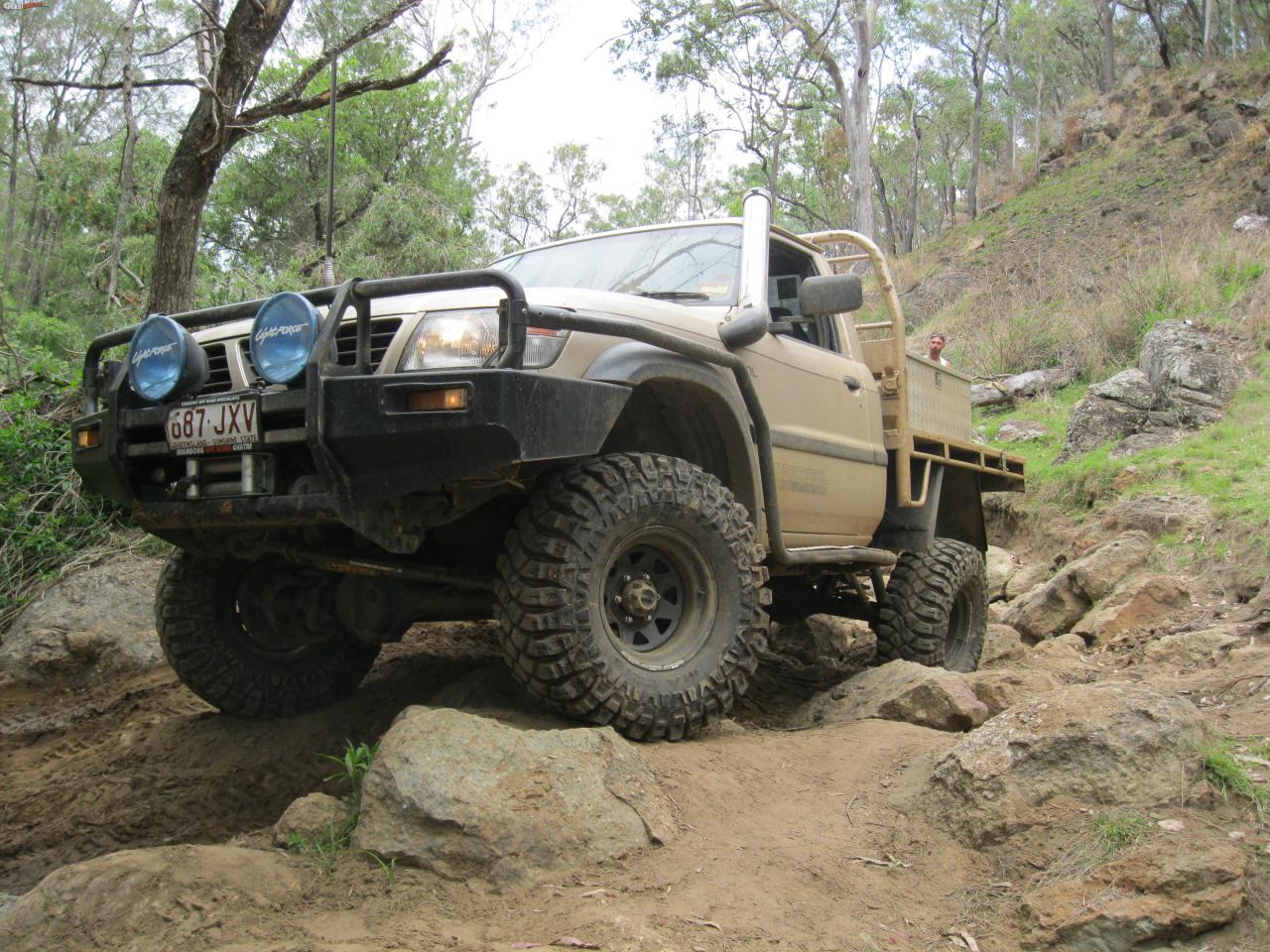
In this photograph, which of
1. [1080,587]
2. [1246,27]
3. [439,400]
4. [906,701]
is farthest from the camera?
[1246,27]

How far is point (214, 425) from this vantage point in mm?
3131

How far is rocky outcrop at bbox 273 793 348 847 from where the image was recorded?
2.91 m

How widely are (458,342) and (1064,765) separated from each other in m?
2.12

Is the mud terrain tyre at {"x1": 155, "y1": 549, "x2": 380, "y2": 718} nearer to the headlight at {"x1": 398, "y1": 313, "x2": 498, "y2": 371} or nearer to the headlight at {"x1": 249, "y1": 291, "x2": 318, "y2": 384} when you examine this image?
the headlight at {"x1": 249, "y1": 291, "x2": 318, "y2": 384}

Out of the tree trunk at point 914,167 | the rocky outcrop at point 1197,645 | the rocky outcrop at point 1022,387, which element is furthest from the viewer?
the tree trunk at point 914,167

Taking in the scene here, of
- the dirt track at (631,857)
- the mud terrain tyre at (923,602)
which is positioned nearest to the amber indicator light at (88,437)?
the dirt track at (631,857)

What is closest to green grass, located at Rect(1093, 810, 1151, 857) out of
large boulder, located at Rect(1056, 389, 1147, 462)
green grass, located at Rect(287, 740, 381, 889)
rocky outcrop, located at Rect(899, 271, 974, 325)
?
green grass, located at Rect(287, 740, 381, 889)

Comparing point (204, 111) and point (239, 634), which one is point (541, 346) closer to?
point (239, 634)

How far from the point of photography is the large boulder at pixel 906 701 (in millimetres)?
4016

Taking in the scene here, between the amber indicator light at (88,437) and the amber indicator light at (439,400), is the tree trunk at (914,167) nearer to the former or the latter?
the amber indicator light at (88,437)

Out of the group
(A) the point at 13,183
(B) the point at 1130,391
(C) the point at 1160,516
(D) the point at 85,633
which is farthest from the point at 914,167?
(D) the point at 85,633

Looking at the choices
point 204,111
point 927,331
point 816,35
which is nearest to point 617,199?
point 816,35

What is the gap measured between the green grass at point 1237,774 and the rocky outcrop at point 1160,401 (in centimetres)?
686

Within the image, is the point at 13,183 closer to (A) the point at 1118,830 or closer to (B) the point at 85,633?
(B) the point at 85,633
